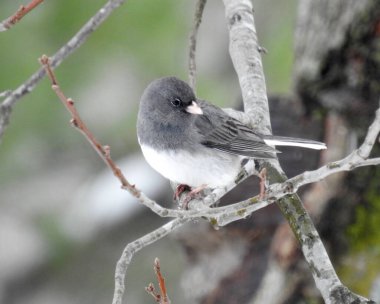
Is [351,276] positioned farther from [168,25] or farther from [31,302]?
[31,302]

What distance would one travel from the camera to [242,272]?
12.1ft

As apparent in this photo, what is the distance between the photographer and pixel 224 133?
299 centimetres

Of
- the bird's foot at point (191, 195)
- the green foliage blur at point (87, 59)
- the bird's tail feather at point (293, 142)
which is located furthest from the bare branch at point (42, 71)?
the green foliage blur at point (87, 59)

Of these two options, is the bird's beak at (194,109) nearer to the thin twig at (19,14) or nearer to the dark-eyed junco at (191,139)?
the dark-eyed junco at (191,139)

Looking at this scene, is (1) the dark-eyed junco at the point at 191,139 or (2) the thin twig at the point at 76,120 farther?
(1) the dark-eyed junco at the point at 191,139

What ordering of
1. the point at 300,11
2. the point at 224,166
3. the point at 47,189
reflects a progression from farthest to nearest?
1. the point at 47,189
2. the point at 300,11
3. the point at 224,166

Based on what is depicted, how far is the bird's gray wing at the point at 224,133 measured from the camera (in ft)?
9.46

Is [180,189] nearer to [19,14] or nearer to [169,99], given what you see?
[169,99]

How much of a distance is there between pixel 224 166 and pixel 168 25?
235 centimetres

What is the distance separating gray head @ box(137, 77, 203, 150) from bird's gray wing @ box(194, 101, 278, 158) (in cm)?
6

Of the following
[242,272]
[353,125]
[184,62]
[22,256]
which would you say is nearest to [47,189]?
[22,256]

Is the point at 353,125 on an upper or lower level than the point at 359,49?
lower

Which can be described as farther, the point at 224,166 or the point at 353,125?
the point at 353,125

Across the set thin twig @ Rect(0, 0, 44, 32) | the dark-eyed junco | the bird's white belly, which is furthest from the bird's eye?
thin twig @ Rect(0, 0, 44, 32)
